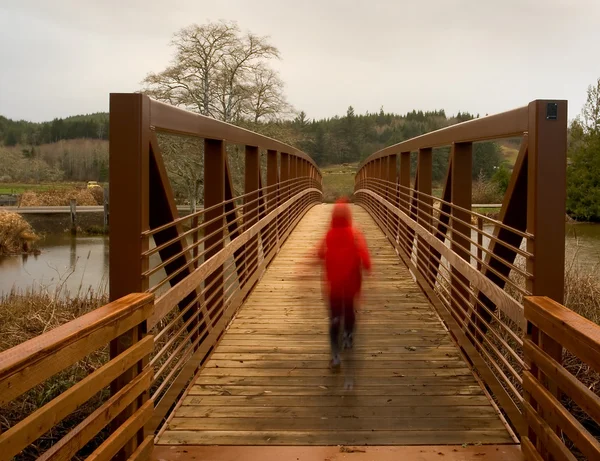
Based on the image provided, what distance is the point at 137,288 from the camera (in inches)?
130

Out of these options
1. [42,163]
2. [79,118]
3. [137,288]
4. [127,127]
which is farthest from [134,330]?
[79,118]

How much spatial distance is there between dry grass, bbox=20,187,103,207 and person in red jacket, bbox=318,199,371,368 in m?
46.5

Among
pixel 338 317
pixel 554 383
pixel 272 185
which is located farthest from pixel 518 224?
pixel 272 185

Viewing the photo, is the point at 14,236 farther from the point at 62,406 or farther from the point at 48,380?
the point at 62,406

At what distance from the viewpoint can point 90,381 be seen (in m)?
2.44

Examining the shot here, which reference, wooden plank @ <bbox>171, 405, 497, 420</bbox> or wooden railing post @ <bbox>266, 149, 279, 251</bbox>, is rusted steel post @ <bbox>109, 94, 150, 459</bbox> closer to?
wooden plank @ <bbox>171, 405, 497, 420</bbox>

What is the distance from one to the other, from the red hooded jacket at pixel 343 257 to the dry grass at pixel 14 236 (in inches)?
990

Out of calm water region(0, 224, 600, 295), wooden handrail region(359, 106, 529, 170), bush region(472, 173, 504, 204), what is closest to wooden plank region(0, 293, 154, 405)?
wooden handrail region(359, 106, 529, 170)

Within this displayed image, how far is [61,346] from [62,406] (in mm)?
216

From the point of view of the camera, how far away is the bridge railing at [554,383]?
94.9 inches

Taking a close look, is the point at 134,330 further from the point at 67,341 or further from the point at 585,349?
the point at 585,349

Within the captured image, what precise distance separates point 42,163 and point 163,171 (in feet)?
272

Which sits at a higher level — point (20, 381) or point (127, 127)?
point (127, 127)

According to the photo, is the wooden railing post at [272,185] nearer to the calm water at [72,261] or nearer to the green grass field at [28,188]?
the calm water at [72,261]
